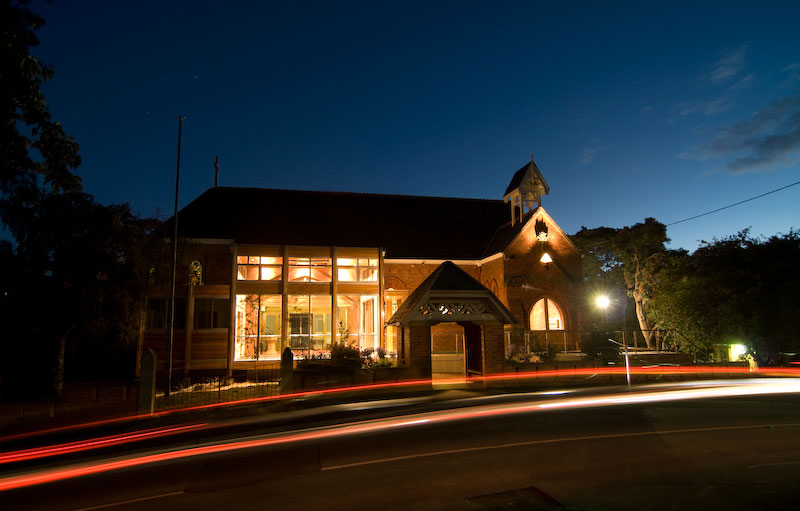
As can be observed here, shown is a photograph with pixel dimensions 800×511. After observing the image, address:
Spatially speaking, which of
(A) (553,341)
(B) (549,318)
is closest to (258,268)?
(A) (553,341)

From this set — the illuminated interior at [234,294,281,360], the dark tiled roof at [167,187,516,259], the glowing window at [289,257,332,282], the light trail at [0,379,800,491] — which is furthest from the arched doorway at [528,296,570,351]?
the illuminated interior at [234,294,281,360]

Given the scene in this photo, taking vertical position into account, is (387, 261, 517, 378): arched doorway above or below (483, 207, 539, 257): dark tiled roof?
below

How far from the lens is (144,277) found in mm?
17359

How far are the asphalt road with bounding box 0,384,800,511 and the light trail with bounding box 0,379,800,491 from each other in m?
0.14

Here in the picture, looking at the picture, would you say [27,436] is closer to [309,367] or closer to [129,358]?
[309,367]

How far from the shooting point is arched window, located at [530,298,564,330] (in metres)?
28.6

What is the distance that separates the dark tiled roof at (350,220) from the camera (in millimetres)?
26750

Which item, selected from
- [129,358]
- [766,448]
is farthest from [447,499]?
[129,358]

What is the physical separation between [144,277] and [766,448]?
18234mm

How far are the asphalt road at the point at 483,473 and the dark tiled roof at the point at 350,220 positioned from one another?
17.9 meters

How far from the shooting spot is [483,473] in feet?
22.1

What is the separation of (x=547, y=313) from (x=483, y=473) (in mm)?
23130

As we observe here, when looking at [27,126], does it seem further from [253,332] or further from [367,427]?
[253,332]

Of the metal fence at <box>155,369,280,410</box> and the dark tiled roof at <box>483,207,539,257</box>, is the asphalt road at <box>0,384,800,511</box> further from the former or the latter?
the dark tiled roof at <box>483,207,539,257</box>
